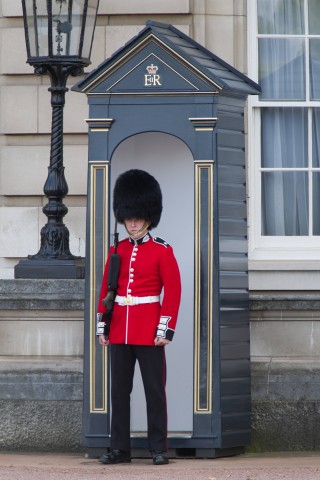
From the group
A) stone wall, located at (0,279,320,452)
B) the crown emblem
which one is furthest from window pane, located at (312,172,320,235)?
the crown emblem

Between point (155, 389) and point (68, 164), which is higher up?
point (68, 164)

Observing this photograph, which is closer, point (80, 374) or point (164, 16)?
point (80, 374)

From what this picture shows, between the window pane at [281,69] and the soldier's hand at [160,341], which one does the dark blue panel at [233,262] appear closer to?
the soldier's hand at [160,341]

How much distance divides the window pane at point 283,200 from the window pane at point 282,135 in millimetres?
85

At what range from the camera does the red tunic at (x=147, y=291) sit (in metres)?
7.97

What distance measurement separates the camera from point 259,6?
1030 cm

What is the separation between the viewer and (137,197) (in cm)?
815

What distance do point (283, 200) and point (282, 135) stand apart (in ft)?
1.51

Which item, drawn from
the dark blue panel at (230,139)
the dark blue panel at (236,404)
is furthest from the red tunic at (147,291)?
the dark blue panel at (230,139)

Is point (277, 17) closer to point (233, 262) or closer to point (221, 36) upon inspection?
point (221, 36)

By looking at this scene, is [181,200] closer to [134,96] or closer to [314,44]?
[134,96]

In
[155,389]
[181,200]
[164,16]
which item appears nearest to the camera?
[155,389]

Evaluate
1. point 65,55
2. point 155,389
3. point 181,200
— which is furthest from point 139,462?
point 65,55

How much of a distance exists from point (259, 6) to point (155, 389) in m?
3.42
